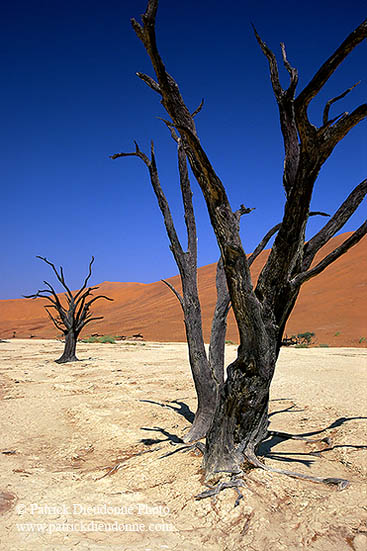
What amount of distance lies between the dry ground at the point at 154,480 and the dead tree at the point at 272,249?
0.42 m

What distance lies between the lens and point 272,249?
10.1 feet

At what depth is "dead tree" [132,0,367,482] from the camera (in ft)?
8.87

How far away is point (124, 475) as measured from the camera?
356 cm

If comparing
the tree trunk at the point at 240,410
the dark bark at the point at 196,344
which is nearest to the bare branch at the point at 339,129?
the tree trunk at the point at 240,410

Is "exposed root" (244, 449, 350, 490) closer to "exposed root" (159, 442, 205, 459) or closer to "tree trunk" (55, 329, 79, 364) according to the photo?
"exposed root" (159, 442, 205, 459)

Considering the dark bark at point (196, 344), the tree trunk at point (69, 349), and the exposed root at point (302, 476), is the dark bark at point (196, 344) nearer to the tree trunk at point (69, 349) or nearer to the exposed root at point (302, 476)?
the exposed root at point (302, 476)

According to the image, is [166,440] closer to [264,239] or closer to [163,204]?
[264,239]

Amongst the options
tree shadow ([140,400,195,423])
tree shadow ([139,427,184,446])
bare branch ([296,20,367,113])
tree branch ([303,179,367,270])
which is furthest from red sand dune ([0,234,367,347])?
bare branch ([296,20,367,113])

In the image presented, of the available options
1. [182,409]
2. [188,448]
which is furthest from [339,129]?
[182,409]

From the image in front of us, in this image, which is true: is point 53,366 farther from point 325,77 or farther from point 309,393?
point 325,77

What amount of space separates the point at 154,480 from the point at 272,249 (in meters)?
2.26

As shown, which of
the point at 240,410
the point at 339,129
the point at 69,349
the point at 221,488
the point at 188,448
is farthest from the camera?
the point at 69,349

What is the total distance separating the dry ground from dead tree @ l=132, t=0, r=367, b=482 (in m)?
0.42

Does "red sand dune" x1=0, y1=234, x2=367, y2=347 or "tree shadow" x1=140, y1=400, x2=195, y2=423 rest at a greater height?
"red sand dune" x1=0, y1=234, x2=367, y2=347
